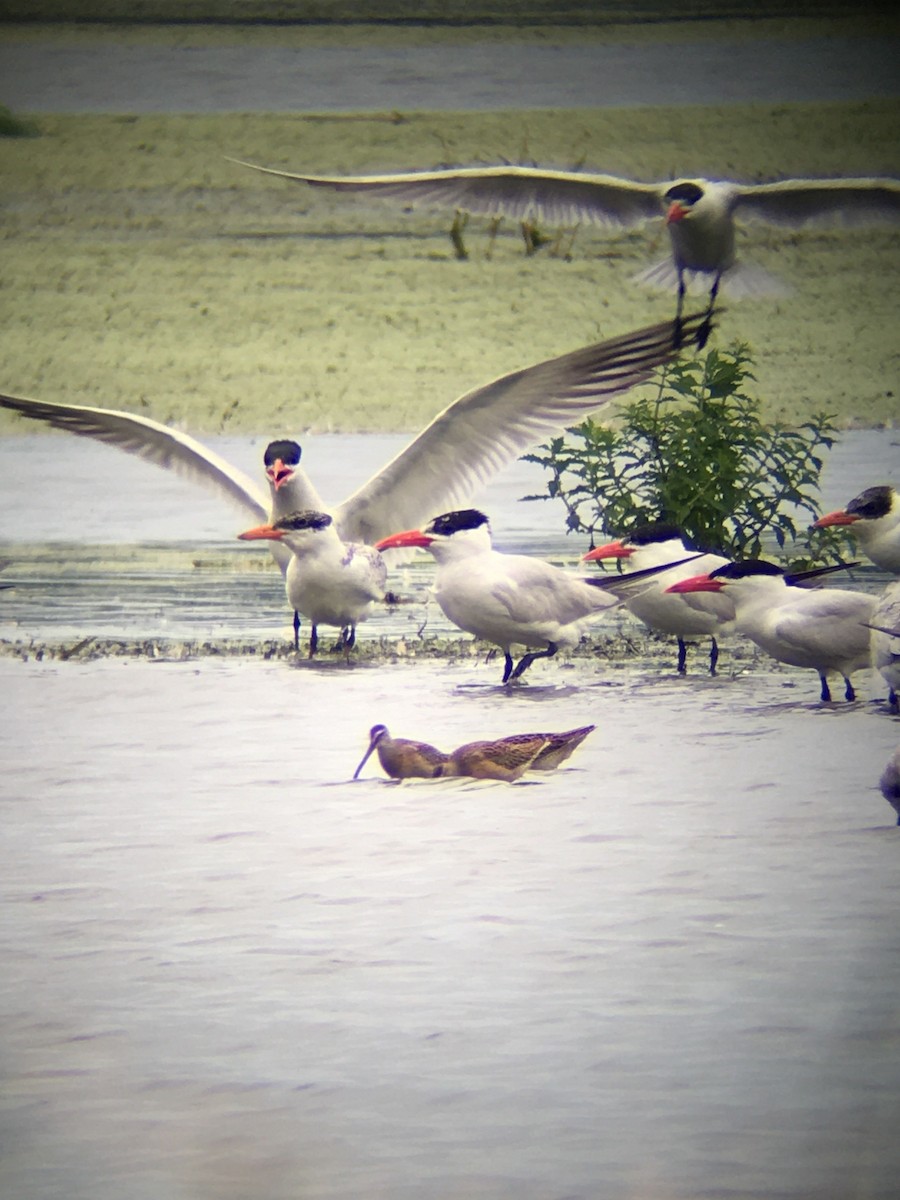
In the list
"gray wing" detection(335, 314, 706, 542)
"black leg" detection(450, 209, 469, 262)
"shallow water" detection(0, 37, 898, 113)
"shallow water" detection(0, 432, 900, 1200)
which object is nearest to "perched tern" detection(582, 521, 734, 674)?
"shallow water" detection(0, 432, 900, 1200)

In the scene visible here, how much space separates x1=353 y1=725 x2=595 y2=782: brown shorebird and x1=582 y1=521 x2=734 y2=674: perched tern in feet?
1.66

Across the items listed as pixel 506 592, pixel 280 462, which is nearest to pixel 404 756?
pixel 506 592

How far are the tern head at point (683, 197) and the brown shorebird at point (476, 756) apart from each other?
8.96 ft

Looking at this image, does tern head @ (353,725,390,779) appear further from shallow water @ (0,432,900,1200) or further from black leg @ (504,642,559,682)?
black leg @ (504,642,559,682)

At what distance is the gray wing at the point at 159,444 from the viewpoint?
13.0 feet

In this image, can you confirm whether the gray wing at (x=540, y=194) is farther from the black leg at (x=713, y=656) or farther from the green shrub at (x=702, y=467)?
the black leg at (x=713, y=656)

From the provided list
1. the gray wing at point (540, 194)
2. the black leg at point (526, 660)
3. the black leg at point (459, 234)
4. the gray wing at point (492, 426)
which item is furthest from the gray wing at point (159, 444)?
the black leg at point (459, 234)

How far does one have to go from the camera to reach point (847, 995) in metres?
2.26

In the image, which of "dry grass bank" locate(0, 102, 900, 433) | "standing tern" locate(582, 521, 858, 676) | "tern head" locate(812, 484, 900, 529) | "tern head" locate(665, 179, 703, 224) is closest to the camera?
"standing tern" locate(582, 521, 858, 676)

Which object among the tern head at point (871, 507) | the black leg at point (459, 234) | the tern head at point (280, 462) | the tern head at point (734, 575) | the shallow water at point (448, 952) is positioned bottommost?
the shallow water at point (448, 952)

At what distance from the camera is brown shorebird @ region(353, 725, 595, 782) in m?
2.99

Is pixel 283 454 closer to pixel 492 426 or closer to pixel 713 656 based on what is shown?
pixel 492 426

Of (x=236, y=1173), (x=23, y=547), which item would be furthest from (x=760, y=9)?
(x=236, y=1173)

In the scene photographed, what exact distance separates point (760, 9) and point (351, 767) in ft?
17.1
